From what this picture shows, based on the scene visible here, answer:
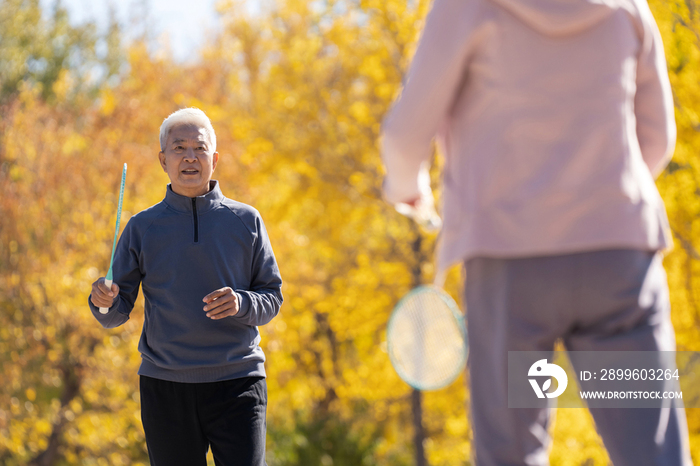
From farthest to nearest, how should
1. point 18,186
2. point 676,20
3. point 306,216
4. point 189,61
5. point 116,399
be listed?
point 189,61 → point 306,216 → point 18,186 → point 116,399 → point 676,20

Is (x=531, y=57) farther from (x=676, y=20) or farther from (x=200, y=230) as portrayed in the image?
(x=676, y=20)

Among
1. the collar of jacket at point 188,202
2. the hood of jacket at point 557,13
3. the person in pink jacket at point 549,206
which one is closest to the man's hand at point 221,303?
the collar of jacket at point 188,202

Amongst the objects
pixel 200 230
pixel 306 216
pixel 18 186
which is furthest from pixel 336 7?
pixel 200 230

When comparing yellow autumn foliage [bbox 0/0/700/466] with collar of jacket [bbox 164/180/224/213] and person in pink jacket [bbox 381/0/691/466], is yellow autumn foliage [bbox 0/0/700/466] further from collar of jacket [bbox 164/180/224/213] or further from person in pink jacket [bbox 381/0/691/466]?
person in pink jacket [bbox 381/0/691/466]

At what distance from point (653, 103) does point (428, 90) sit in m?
0.53

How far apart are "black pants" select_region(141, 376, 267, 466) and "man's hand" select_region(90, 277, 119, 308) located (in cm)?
31

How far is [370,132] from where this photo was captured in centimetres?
964

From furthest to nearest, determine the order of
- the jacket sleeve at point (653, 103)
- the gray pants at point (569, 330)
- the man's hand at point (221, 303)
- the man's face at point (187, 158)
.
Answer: the man's face at point (187, 158) < the man's hand at point (221, 303) < the jacket sleeve at point (653, 103) < the gray pants at point (569, 330)

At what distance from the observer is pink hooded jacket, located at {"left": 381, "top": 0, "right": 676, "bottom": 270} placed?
133 centimetres

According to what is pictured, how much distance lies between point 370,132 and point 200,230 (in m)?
7.60

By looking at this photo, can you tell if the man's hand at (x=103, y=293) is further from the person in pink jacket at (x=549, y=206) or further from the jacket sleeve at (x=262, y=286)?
the person in pink jacket at (x=549, y=206)

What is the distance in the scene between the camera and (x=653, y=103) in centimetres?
152

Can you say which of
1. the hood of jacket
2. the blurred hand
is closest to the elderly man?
the blurred hand

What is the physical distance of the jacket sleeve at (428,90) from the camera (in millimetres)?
1363
